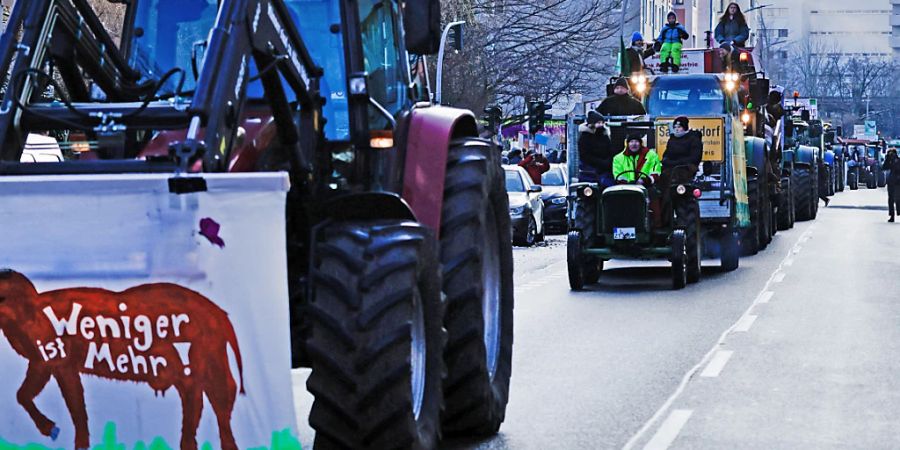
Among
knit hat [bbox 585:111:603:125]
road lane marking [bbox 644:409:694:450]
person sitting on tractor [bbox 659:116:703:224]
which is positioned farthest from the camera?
knit hat [bbox 585:111:603:125]

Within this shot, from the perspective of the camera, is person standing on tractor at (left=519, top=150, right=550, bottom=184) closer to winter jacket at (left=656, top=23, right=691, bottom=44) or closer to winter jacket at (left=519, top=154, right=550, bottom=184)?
winter jacket at (left=519, top=154, right=550, bottom=184)

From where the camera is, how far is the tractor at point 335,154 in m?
7.08

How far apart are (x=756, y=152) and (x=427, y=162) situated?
2137cm

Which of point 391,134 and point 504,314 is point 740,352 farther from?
point 391,134

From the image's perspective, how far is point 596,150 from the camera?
21.9 meters

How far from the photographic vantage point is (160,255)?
6.66 meters

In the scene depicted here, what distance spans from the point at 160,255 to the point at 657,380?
5.97m

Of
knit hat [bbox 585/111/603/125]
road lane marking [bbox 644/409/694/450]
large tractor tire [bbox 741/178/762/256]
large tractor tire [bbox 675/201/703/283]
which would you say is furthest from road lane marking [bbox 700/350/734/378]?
large tractor tire [bbox 741/178/762/256]

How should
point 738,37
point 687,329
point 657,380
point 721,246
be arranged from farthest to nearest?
point 738,37, point 721,246, point 687,329, point 657,380

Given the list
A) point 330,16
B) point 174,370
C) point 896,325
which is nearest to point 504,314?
point 330,16

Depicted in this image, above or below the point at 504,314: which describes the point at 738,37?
above

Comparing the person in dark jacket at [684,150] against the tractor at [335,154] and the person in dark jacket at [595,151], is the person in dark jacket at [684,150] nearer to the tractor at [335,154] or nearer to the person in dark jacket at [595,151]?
the person in dark jacket at [595,151]

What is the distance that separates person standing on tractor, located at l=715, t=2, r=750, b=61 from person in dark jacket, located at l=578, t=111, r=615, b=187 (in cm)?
861

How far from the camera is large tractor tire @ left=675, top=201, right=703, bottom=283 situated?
21500mm
